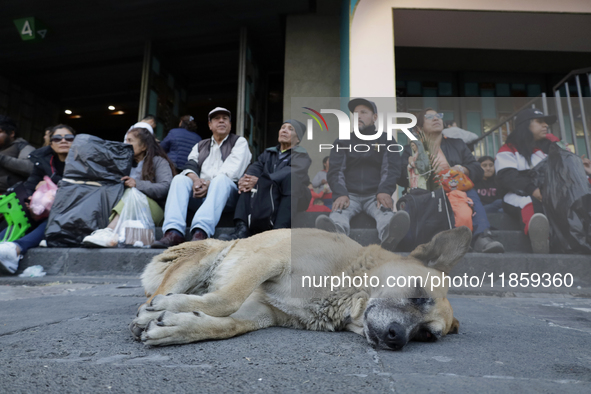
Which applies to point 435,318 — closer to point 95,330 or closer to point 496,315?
point 496,315

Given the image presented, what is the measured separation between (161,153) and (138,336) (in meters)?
3.75

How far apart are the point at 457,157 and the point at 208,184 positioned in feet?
9.84

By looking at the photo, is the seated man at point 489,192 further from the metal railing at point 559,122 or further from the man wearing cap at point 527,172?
the metal railing at point 559,122

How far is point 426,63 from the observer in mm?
8086

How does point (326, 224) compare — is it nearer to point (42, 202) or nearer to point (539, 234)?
point (539, 234)

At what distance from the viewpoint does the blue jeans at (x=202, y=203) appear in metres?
3.98

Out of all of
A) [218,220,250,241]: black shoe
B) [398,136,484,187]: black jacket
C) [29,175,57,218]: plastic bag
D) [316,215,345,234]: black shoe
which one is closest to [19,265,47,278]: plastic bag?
[29,175,57,218]: plastic bag

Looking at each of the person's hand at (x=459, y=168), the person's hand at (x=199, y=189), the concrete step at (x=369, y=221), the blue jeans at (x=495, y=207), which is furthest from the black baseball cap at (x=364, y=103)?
the person's hand at (x=199, y=189)

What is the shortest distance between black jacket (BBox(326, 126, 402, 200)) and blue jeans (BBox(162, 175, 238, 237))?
1.25m

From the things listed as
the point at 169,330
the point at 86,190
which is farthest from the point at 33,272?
the point at 169,330

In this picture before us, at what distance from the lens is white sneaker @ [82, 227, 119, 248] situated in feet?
12.6

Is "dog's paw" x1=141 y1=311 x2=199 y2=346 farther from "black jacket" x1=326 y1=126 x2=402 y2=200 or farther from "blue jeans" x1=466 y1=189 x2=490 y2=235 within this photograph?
"blue jeans" x1=466 y1=189 x2=490 y2=235

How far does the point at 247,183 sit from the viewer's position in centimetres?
416

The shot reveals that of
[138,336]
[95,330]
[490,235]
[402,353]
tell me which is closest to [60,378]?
[138,336]
